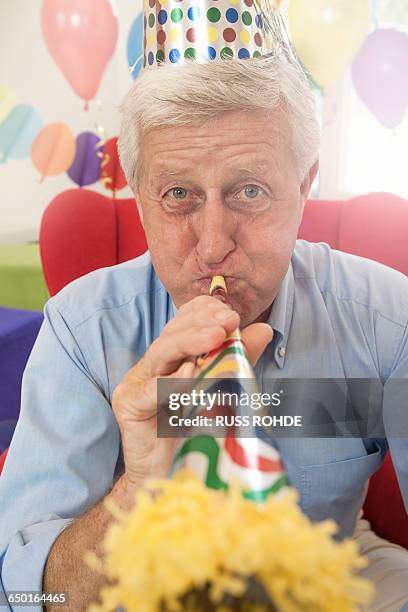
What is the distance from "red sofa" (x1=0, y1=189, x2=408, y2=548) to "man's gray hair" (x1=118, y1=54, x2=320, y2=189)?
1.30ft

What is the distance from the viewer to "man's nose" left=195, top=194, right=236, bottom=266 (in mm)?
566

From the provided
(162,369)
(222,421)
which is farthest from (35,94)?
(222,421)

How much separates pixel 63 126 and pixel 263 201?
1581 millimetres

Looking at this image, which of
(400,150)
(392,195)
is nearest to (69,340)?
(392,195)

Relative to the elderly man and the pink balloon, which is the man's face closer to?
the elderly man

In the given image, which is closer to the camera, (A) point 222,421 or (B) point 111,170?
(A) point 222,421

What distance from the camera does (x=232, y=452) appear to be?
0.29 meters

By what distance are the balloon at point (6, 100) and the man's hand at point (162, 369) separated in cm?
153

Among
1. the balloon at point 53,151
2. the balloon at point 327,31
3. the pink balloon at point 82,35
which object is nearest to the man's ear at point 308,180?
the balloon at point 327,31

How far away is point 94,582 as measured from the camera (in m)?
0.51

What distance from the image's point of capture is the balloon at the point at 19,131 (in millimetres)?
1875

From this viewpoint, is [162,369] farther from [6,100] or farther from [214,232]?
[6,100]

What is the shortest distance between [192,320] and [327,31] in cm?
106

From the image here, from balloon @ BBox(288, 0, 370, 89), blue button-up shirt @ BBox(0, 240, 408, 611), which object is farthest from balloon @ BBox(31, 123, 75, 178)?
blue button-up shirt @ BBox(0, 240, 408, 611)
